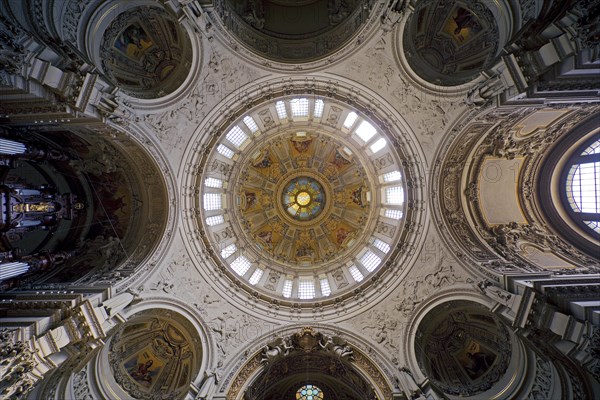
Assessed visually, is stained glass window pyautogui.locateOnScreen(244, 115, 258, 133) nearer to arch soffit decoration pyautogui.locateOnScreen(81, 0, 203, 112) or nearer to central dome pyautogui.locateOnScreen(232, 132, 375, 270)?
central dome pyautogui.locateOnScreen(232, 132, 375, 270)

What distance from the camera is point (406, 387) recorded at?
1538 cm

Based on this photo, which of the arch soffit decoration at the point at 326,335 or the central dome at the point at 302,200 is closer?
the arch soffit decoration at the point at 326,335

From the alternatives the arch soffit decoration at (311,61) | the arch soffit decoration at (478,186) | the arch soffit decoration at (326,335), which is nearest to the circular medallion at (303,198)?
the arch soffit decoration at (326,335)

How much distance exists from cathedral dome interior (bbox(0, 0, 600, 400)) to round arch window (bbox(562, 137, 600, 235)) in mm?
73

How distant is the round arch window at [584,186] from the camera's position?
55.5 feet

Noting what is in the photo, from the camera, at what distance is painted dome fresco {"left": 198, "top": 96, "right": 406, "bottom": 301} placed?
2116 centimetres

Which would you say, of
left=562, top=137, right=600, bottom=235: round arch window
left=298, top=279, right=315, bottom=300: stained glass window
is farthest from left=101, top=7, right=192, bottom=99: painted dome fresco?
left=562, top=137, right=600, bottom=235: round arch window

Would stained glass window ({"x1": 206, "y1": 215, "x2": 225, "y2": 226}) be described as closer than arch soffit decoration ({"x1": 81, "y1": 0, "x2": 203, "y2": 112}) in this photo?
No

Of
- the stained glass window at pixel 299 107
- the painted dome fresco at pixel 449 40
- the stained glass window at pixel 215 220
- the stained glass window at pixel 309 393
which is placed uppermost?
the painted dome fresco at pixel 449 40

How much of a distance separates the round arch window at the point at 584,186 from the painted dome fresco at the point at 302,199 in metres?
9.40

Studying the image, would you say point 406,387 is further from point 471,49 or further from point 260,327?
point 471,49

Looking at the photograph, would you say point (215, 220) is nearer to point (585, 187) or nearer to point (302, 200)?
point (302, 200)

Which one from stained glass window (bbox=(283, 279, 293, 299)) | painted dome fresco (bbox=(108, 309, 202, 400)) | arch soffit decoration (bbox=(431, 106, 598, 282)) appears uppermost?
arch soffit decoration (bbox=(431, 106, 598, 282))

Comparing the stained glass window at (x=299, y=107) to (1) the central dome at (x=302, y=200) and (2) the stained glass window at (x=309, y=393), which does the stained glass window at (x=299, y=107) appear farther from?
(2) the stained glass window at (x=309, y=393)
